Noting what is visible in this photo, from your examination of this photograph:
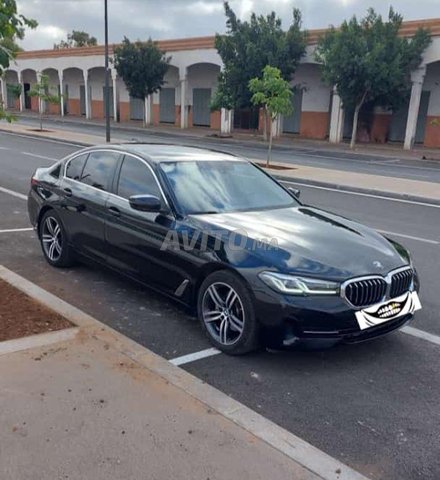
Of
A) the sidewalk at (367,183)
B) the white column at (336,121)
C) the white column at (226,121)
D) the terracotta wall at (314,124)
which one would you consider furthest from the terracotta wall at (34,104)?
the sidewalk at (367,183)

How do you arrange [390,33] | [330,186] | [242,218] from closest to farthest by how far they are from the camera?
[242,218], [330,186], [390,33]

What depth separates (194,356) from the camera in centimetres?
430

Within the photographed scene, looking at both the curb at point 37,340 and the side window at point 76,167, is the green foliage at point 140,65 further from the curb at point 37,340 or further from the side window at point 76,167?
the curb at point 37,340

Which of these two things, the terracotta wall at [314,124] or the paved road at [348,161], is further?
the terracotta wall at [314,124]

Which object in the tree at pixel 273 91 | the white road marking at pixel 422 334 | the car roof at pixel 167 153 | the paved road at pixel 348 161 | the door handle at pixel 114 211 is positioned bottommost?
the paved road at pixel 348 161

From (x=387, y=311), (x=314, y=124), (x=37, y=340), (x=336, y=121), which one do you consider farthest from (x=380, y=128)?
(x=37, y=340)

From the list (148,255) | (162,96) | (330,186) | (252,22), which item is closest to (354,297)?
(148,255)

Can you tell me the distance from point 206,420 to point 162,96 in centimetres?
4288

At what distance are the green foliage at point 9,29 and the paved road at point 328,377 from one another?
7.62 ft

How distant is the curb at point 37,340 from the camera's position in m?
4.07

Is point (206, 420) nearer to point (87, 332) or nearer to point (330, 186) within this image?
point (87, 332)

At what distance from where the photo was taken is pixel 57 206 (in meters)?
6.27

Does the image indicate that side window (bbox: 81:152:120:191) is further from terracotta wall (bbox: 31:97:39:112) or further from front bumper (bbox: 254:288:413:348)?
terracotta wall (bbox: 31:97:39:112)

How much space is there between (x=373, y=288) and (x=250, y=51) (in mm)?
29126
